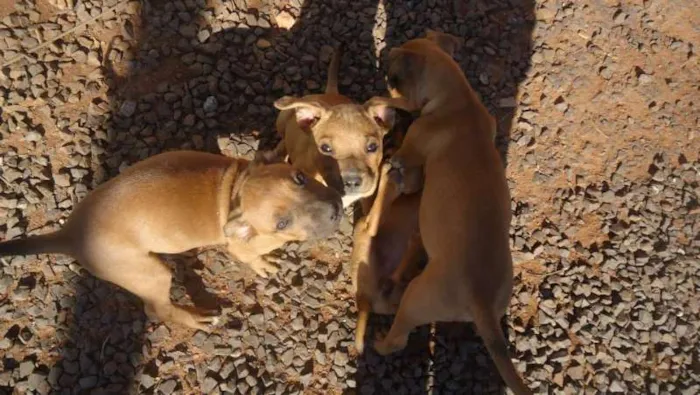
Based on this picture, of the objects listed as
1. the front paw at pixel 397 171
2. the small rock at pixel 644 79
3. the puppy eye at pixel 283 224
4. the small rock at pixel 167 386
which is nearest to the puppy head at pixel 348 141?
the front paw at pixel 397 171

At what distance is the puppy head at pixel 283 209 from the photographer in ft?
17.6

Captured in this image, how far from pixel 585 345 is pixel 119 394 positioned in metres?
4.76

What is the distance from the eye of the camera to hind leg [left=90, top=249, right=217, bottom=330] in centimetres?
541

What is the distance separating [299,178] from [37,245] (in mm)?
2284

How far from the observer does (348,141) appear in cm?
598

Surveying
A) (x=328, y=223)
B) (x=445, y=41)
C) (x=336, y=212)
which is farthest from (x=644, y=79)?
(x=328, y=223)

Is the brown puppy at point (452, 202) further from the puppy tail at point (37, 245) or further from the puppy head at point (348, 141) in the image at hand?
the puppy tail at point (37, 245)

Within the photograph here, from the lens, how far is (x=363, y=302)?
625 centimetres

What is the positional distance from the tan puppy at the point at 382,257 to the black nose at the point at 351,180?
52cm

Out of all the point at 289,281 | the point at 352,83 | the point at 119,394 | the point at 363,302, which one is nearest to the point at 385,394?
the point at 363,302

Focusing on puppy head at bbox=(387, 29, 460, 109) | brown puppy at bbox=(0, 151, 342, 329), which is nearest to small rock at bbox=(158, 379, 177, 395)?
brown puppy at bbox=(0, 151, 342, 329)

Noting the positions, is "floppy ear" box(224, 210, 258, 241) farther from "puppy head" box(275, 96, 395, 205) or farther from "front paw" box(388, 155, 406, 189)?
"front paw" box(388, 155, 406, 189)

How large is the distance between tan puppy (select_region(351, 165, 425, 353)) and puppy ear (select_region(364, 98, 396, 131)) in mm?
445

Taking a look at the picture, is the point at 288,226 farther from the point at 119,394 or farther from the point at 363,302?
the point at 119,394
